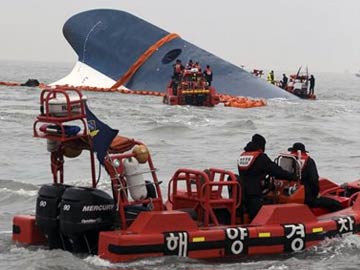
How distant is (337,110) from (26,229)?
32.3 meters

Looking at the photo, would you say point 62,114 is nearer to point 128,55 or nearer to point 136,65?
point 136,65

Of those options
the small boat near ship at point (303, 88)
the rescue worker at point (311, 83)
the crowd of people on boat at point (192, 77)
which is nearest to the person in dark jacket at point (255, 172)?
the crowd of people on boat at point (192, 77)

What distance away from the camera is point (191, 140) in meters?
24.2

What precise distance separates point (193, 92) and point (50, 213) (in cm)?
2639

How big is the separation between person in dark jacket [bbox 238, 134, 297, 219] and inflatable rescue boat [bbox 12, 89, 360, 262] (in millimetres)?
140

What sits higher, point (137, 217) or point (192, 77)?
point (192, 77)

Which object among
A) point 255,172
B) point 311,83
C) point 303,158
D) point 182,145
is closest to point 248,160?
point 255,172

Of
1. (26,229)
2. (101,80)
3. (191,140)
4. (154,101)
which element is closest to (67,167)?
(191,140)

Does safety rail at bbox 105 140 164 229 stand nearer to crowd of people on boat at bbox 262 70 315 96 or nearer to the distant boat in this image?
crowd of people on boat at bbox 262 70 315 96

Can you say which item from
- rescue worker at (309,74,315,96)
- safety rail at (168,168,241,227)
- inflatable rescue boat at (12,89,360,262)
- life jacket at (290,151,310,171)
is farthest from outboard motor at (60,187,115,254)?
rescue worker at (309,74,315,96)

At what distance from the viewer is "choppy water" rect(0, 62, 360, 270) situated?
8766 millimetres

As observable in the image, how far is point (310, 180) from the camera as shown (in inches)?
380

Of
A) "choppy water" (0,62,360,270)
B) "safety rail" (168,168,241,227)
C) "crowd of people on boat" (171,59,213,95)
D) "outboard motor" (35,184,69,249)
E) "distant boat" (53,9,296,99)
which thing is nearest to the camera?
"outboard motor" (35,184,69,249)

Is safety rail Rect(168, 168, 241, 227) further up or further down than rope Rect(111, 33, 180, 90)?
further down
